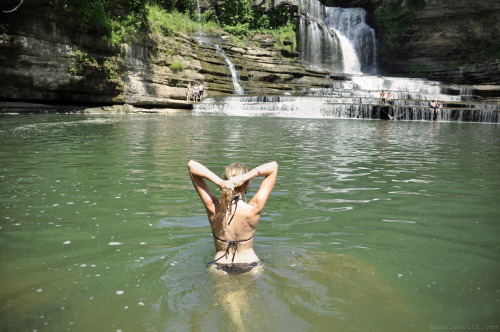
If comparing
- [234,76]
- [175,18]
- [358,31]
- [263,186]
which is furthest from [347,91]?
[263,186]

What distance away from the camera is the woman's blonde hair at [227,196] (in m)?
3.12

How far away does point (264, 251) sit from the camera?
379 cm

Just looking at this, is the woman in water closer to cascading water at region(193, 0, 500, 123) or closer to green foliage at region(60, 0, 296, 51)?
green foliage at region(60, 0, 296, 51)

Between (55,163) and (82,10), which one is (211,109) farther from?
(55,163)

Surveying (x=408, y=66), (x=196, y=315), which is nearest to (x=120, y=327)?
(x=196, y=315)

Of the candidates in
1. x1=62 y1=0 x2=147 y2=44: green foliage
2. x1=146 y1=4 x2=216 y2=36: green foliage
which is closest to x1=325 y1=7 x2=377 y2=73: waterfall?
x1=146 y1=4 x2=216 y2=36: green foliage

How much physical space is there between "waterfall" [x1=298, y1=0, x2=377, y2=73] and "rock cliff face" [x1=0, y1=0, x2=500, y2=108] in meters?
1.56

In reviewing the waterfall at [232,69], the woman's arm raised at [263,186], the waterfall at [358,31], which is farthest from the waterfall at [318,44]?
Answer: the woman's arm raised at [263,186]

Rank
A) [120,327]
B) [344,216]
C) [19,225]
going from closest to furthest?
[120,327], [19,225], [344,216]

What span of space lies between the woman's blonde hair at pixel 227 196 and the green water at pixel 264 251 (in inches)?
18.0

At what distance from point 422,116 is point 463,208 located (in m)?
21.2

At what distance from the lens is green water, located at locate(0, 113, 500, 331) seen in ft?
8.71

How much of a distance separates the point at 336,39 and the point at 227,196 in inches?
1608

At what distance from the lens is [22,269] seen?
3.29 meters
